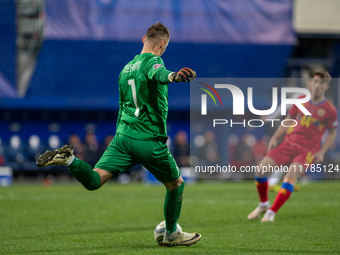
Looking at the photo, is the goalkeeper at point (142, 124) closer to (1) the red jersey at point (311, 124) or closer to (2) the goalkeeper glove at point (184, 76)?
(2) the goalkeeper glove at point (184, 76)

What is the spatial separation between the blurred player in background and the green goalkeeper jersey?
11.0ft

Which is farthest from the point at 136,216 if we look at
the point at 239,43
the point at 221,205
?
the point at 239,43

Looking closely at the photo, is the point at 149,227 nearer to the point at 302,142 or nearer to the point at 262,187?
the point at 262,187

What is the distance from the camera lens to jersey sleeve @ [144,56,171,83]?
4.67 metres

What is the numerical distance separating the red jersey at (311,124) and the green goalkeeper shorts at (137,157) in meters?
3.65

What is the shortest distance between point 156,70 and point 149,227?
127 inches

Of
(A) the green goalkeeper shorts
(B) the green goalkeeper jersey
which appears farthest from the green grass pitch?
(B) the green goalkeeper jersey

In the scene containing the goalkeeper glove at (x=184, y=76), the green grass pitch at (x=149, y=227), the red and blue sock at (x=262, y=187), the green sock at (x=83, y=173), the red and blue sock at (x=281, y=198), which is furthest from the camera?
the red and blue sock at (x=262, y=187)

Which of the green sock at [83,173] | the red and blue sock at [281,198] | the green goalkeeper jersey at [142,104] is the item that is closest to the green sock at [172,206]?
the green goalkeeper jersey at [142,104]

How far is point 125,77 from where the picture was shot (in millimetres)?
5391

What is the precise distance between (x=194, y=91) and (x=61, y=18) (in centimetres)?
675

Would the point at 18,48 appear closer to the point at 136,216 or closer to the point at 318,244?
the point at 136,216

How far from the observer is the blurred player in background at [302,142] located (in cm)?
821

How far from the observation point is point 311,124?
851cm
